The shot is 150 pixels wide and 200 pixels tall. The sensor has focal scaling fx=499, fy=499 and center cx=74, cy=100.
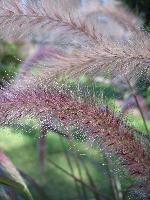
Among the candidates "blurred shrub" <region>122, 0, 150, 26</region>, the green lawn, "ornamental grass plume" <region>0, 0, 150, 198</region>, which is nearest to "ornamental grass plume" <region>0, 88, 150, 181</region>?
"ornamental grass plume" <region>0, 0, 150, 198</region>

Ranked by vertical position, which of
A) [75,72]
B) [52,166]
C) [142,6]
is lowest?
[142,6]

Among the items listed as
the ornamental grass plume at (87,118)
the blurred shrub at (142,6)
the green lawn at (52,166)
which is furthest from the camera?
the blurred shrub at (142,6)

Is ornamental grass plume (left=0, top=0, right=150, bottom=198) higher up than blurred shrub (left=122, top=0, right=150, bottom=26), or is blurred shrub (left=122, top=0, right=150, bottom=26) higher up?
ornamental grass plume (left=0, top=0, right=150, bottom=198)

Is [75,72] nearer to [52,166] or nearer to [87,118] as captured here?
[87,118]

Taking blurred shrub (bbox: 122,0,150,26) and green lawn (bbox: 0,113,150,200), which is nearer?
green lawn (bbox: 0,113,150,200)

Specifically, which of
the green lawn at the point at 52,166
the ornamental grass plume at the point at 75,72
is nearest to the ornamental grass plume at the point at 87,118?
the ornamental grass plume at the point at 75,72

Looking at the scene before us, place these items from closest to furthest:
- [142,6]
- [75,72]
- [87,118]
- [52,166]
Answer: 1. [87,118]
2. [75,72]
3. [52,166]
4. [142,6]

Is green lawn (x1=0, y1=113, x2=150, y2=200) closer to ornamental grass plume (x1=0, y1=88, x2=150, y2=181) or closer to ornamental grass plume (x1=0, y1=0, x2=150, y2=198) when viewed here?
ornamental grass plume (x1=0, y1=0, x2=150, y2=198)

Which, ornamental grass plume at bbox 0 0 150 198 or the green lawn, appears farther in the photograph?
the green lawn

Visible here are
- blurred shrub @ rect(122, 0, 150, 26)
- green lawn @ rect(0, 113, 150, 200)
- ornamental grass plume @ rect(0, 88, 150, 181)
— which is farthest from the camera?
blurred shrub @ rect(122, 0, 150, 26)

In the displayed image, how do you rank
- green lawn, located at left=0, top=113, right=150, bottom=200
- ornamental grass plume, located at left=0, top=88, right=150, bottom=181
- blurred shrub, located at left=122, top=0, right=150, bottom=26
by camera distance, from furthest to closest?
1. blurred shrub, located at left=122, top=0, right=150, bottom=26
2. green lawn, located at left=0, top=113, right=150, bottom=200
3. ornamental grass plume, located at left=0, top=88, right=150, bottom=181

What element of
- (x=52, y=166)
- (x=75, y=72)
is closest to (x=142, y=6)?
(x=52, y=166)

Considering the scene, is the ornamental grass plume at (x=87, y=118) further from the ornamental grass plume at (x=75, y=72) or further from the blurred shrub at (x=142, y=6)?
the blurred shrub at (x=142, y=6)
